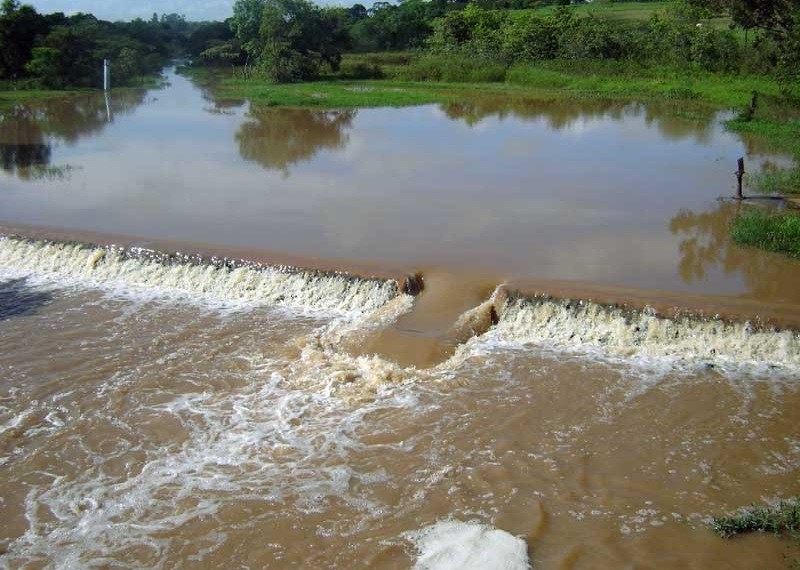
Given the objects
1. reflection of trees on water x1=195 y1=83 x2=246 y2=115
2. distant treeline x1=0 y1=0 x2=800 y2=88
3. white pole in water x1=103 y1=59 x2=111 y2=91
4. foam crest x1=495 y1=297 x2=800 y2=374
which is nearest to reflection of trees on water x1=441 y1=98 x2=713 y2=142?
distant treeline x1=0 y1=0 x2=800 y2=88

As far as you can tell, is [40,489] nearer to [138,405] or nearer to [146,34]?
[138,405]

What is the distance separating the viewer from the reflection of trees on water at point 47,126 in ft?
45.6

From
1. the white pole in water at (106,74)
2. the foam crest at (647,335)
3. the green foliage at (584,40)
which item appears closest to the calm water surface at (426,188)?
the foam crest at (647,335)

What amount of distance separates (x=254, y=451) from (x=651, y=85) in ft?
69.0

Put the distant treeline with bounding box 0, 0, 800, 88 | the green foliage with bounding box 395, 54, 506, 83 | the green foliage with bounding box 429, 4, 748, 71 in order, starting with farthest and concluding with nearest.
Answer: the green foliage with bounding box 395, 54, 506, 83 < the distant treeline with bounding box 0, 0, 800, 88 < the green foliage with bounding box 429, 4, 748, 71

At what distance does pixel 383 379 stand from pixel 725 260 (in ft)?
14.7

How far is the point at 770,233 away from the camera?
8719 millimetres

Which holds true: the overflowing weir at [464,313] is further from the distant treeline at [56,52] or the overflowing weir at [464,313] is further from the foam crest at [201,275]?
the distant treeline at [56,52]

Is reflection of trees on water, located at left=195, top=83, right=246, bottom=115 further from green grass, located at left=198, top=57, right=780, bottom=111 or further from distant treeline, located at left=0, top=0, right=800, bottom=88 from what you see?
distant treeline, located at left=0, top=0, right=800, bottom=88

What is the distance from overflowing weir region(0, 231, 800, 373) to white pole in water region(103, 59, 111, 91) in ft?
59.8

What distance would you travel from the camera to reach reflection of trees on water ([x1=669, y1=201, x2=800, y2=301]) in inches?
308

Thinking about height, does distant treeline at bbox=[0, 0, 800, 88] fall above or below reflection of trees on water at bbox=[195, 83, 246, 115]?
above

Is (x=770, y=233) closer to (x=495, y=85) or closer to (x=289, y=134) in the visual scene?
(x=289, y=134)

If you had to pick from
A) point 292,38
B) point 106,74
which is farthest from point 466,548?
point 106,74
